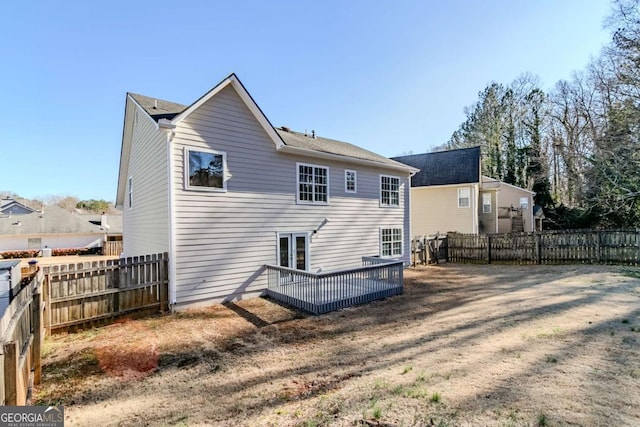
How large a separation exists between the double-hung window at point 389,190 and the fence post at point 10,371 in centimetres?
1261

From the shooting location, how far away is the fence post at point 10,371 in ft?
8.32

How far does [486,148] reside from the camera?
109ft

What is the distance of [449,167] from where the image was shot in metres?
21.8

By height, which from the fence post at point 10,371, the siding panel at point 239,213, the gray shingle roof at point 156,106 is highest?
the gray shingle roof at point 156,106

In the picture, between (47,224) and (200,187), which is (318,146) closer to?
(200,187)

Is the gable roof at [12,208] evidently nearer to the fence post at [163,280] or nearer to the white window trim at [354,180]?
the fence post at [163,280]

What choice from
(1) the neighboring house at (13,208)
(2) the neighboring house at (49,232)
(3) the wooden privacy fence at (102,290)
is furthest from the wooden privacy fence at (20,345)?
(1) the neighboring house at (13,208)

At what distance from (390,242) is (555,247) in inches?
334

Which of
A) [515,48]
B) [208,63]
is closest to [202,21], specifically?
[208,63]

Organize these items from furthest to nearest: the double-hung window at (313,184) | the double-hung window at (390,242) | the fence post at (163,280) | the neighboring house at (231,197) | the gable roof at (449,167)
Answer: the gable roof at (449,167) → the double-hung window at (390,242) → the double-hung window at (313,184) → the neighboring house at (231,197) → the fence post at (163,280)

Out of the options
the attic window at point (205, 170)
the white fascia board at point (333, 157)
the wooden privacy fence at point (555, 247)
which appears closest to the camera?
the attic window at point (205, 170)

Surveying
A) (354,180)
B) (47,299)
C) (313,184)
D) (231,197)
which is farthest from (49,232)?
(354,180)

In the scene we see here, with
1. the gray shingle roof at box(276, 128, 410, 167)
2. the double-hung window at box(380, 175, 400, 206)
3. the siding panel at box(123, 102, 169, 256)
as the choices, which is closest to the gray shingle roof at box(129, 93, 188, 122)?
the siding panel at box(123, 102, 169, 256)

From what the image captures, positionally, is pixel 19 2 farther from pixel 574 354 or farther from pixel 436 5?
pixel 574 354
